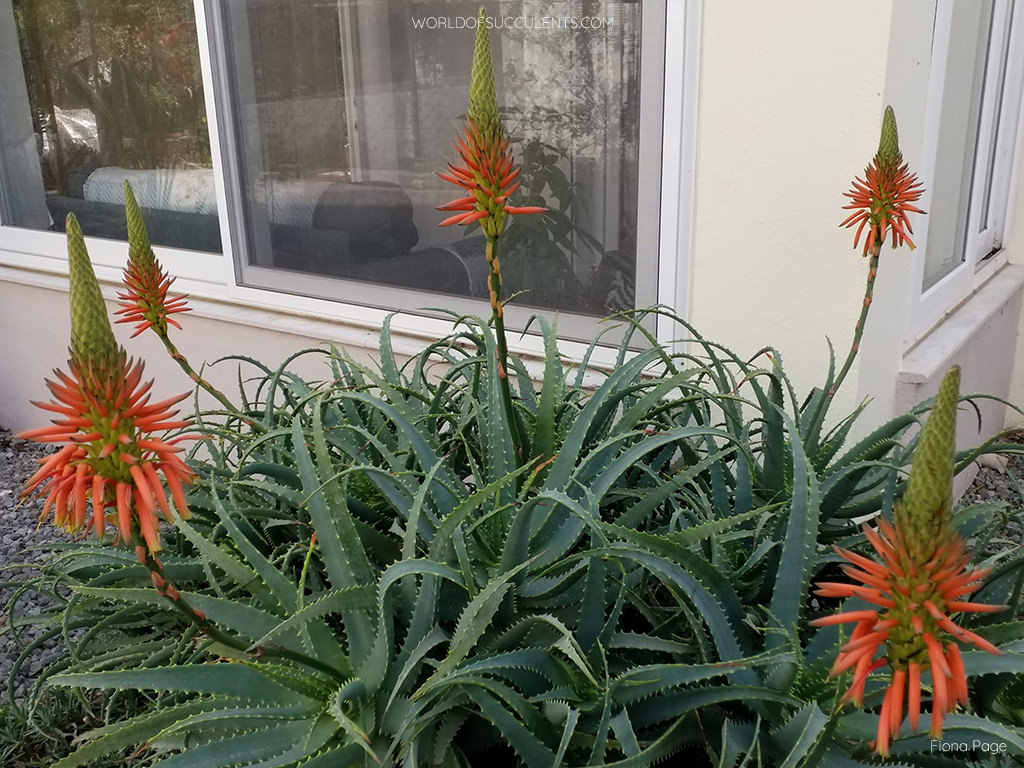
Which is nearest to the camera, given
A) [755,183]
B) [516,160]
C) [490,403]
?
[490,403]

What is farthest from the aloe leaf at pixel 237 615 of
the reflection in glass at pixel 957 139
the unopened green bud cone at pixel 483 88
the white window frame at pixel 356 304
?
the reflection in glass at pixel 957 139

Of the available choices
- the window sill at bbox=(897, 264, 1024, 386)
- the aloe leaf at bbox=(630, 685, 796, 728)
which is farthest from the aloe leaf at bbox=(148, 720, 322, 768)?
the window sill at bbox=(897, 264, 1024, 386)

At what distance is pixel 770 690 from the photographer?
114cm

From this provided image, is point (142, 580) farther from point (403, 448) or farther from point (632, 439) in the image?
point (632, 439)

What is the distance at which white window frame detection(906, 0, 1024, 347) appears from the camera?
2232 mm

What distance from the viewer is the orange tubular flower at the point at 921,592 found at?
0.68 meters

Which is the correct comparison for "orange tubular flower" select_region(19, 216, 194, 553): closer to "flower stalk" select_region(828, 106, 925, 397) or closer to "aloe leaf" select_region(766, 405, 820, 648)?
"aloe leaf" select_region(766, 405, 820, 648)

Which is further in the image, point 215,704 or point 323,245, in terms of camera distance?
point 323,245

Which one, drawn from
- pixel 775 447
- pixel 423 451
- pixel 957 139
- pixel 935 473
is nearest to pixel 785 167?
pixel 775 447

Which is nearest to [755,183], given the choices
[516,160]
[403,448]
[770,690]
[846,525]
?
[516,160]

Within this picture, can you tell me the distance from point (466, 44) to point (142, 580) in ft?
5.56

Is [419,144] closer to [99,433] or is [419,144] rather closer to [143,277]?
[143,277]

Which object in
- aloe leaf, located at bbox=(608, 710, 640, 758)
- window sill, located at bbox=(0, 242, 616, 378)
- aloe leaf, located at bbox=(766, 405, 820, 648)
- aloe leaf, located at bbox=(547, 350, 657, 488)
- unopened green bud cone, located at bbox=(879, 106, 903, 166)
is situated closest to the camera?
aloe leaf, located at bbox=(608, 710, 640, 758)

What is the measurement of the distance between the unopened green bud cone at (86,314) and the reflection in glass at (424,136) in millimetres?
1720
